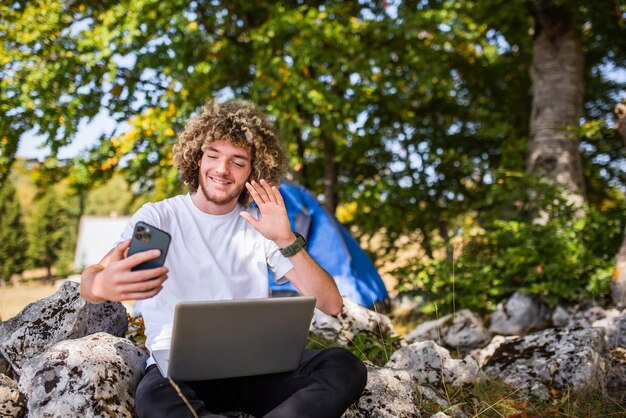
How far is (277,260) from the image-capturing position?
2.18 metres

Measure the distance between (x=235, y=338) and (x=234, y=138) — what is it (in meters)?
0.84

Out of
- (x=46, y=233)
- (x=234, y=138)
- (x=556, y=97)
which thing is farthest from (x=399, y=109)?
(x=46, y=233)

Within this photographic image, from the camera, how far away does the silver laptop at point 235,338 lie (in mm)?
1650

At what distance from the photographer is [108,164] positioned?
721 cm

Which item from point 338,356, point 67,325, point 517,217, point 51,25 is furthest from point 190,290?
point 51,25

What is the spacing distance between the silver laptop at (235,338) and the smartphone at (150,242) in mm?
147

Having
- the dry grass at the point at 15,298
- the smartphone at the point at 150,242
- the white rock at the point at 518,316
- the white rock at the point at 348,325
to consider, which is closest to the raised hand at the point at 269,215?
the smartphone at the point at 150,242

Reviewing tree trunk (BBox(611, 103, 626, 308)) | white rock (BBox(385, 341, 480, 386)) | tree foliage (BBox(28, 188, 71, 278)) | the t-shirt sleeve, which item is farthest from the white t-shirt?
tree foliage (BBox(28, 188, 71, 278))

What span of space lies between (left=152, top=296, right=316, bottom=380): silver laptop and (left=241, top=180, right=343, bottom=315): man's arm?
205 mm

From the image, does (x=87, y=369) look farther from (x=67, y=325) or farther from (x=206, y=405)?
(x=67, y=325)

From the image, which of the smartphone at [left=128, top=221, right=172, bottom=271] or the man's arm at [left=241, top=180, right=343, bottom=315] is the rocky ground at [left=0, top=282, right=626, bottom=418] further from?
the smartphone at [left=128, top=221, right=172, bottom=271]

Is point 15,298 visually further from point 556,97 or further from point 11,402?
point 556,97

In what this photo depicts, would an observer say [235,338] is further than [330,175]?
No

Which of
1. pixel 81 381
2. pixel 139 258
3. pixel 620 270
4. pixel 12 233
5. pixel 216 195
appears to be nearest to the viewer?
pixel 139 258
